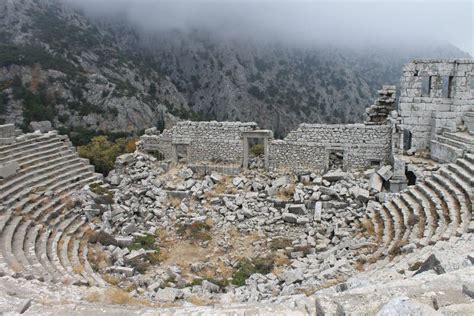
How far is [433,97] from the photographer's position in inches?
655

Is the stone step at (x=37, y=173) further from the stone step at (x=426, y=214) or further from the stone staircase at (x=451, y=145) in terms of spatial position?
the stone staircase at (x=451, y=145)

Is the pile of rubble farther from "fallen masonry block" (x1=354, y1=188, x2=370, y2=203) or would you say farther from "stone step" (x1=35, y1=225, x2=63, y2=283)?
"stone step" (x1=35, y1=225, x2=63, y2=283)

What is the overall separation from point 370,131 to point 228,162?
262 inches

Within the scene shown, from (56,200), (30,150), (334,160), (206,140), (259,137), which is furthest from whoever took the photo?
(206,140)

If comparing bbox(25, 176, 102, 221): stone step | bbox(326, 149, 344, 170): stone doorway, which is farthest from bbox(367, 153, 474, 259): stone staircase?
bbox(25, 176, 102, 221): stone step

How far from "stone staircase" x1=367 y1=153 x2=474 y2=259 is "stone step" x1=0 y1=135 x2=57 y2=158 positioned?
1417 cm

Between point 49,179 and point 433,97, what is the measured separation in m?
16.3

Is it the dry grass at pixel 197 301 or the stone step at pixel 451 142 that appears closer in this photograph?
the dry grass at pixel 197 301

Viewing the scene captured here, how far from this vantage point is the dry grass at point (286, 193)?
16312mm

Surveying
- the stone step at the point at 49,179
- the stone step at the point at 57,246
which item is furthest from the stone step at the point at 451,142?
the stone step at the point at 49,179

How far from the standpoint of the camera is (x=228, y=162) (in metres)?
19.0

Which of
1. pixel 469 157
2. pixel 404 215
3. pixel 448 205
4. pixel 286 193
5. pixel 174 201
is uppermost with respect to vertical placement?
pixel 469 157

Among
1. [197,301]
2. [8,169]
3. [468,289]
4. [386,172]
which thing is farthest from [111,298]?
[386,172]

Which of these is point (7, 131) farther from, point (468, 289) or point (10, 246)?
point (468, 289)
